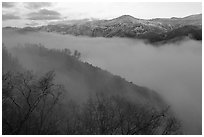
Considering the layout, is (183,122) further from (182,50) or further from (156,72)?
(182,50)

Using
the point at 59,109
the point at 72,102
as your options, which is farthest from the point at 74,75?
the point at 59,109

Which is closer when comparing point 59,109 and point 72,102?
point 59,109

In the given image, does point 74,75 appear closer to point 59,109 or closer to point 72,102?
point 72,102

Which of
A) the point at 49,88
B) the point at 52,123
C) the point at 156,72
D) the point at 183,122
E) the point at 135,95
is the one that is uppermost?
the point at 49,88

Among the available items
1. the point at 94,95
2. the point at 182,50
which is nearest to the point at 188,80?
the point at 182,50

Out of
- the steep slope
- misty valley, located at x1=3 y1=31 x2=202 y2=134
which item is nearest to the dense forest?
misty valley, located at x1=3 y1=31 x2=202 y2=134

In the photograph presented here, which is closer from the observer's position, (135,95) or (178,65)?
(135,95)

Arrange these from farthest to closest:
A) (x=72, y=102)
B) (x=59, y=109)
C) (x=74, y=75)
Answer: (x=74, y=75), (x=72, y=102), (x=59, y=109)

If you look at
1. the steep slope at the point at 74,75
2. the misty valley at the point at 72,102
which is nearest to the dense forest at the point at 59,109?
the misty valley at the point at 72,102

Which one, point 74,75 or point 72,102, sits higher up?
point 72,102

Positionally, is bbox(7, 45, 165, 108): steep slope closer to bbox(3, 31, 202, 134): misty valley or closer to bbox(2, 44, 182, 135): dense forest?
bbox(3, 31, 202, 134): misty valley

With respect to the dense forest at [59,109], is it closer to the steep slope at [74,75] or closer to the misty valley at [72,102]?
the misty valley at [72,102]
